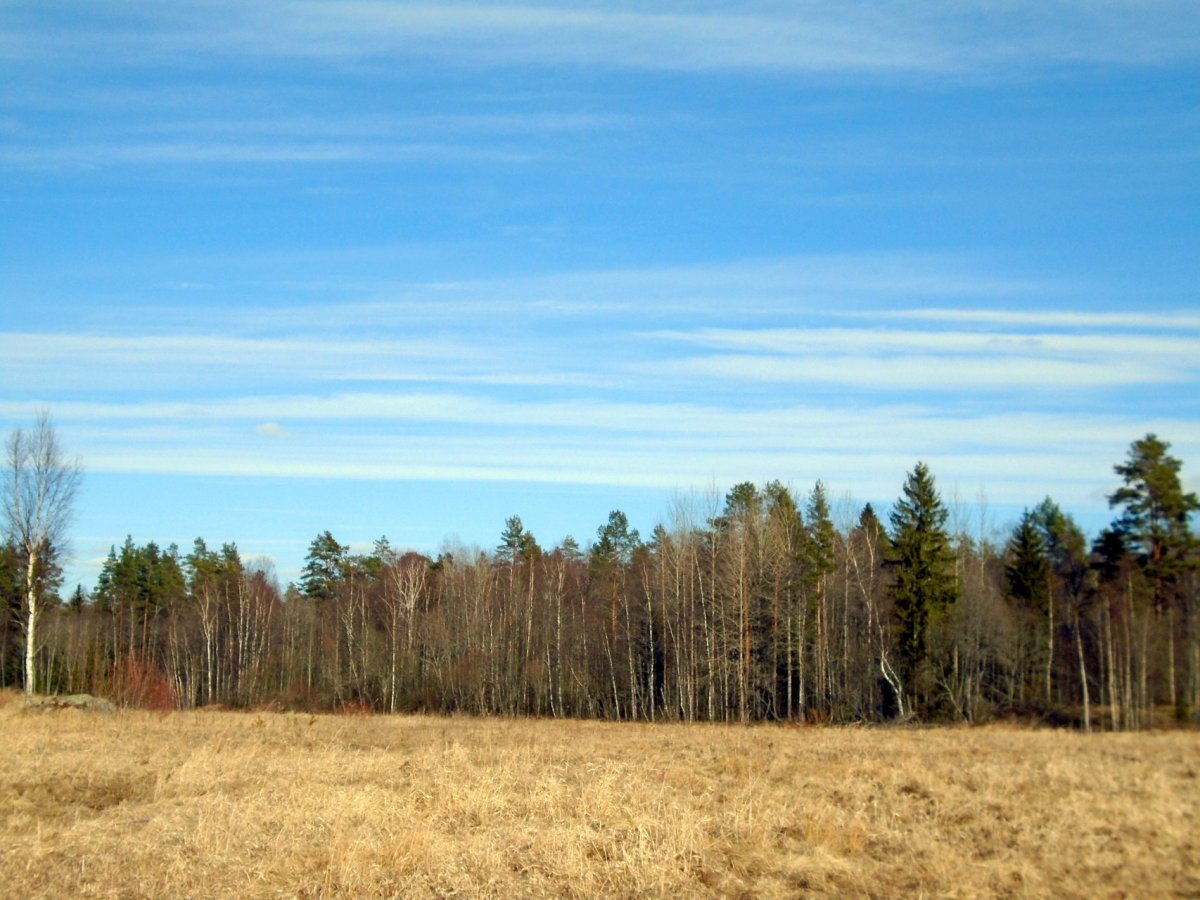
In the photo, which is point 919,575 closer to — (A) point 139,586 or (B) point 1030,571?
(B) point 1030,571

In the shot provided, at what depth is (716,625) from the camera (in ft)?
185

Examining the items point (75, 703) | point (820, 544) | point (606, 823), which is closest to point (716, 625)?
point (820, 544)

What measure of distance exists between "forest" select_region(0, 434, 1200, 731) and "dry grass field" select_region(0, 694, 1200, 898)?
6105 mm

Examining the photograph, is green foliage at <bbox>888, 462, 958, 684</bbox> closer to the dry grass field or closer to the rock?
the dry grass field

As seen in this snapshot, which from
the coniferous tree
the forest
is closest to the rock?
the forest

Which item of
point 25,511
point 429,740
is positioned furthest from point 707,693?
point 25,511

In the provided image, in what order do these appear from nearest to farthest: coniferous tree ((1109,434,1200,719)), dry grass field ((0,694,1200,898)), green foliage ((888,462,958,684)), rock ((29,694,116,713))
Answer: dry grass field ((0,694,1200,898)) → coniferous tree ((1109,434,1200,719)) → rock ((29,694,116,713)) → green foliage ((888,462,958,684))

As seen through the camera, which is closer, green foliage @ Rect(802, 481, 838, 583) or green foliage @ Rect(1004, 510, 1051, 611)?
green foliage @ Rect(1004, 510, 1051, 611)

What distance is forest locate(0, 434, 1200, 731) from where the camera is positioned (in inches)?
1023

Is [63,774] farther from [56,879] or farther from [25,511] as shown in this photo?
[25,511]

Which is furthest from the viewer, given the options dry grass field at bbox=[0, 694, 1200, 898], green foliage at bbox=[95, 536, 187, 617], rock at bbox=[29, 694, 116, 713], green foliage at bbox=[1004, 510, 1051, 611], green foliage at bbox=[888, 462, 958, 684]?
green foliage at bbox=[95, 536, 187, 617]

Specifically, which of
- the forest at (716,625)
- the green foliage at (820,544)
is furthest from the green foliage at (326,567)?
the green foliage at (820,544)

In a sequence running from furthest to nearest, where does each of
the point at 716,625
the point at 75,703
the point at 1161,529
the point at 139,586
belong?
the point at 139,586, the point at 716,625, the point at 75,703, the point at 1161,529

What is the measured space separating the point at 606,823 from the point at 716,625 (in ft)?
141
